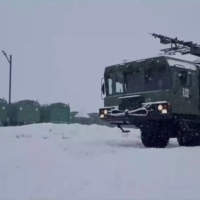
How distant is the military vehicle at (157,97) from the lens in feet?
36.7

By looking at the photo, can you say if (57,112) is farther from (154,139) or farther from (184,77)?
(184,77)

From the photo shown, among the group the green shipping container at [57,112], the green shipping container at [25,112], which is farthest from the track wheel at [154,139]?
the green shipping container at [57,112]

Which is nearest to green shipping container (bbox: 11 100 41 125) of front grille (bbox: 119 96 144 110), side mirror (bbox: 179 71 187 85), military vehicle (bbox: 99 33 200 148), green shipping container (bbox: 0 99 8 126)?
green shipping container (bbox: 0 99 8 126)

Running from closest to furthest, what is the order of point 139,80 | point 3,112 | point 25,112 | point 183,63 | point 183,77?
point 183,77 → point 139,80 → point 183,63 → point 3,112 → point 25,112

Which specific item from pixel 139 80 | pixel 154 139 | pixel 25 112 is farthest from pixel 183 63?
pixel 25 112

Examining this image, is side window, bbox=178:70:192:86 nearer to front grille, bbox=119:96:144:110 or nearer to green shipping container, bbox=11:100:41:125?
front grille, bbox=119:96:144:110

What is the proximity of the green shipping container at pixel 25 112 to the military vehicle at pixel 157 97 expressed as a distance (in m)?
23.5

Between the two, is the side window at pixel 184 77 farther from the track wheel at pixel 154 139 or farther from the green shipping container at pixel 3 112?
the green shipping container at pixel 3 112

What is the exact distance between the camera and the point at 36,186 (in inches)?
228

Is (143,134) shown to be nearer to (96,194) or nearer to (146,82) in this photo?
(146,82)

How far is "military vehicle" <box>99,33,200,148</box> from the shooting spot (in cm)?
1117

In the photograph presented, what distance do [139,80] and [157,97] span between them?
0.98m

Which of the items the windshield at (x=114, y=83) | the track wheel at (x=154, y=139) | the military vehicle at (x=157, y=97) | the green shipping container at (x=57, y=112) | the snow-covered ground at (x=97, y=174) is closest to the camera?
the snow-covered ground at (x=97, y=174)

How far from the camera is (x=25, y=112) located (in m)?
35.3
